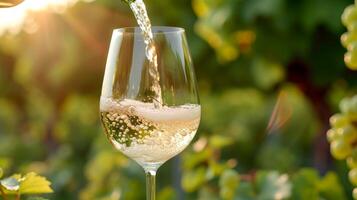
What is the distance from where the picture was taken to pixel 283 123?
5.30 m

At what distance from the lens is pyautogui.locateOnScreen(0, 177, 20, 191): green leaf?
53.9 inches

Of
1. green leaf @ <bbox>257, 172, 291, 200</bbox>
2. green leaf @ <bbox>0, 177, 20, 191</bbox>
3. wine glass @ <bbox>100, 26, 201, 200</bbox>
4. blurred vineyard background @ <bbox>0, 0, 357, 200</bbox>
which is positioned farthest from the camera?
blurred vineyard background @ <bbox>0, 0, 357, 200</bbox>

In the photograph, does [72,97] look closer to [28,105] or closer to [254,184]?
[28,105]

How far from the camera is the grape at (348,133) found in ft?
5.13

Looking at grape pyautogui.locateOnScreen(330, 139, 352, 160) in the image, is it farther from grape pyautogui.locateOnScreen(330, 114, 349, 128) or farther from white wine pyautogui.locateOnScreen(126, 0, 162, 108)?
white wine pyautogui.locateOnScreen(126, 0, 162, 108)

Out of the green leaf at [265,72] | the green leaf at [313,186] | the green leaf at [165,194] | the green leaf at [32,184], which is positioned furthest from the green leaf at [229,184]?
the green leaf at [265,72]

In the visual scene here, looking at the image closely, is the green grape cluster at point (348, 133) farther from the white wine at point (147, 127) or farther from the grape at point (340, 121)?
the white wine at point (147, 127)

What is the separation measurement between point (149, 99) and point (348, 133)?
1.33 feet

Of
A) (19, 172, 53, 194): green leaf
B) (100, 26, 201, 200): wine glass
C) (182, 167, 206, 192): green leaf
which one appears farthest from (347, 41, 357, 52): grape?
(182, 167, 206, 192): green leaf

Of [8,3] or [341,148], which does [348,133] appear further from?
[8,3]

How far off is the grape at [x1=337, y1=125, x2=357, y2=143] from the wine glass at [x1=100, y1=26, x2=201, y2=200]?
294mm

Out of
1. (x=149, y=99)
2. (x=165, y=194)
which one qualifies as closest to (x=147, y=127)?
(x=149, y=99)

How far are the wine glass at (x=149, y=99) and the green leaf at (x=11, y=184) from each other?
0.27 m

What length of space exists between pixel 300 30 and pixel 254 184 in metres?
1.87
